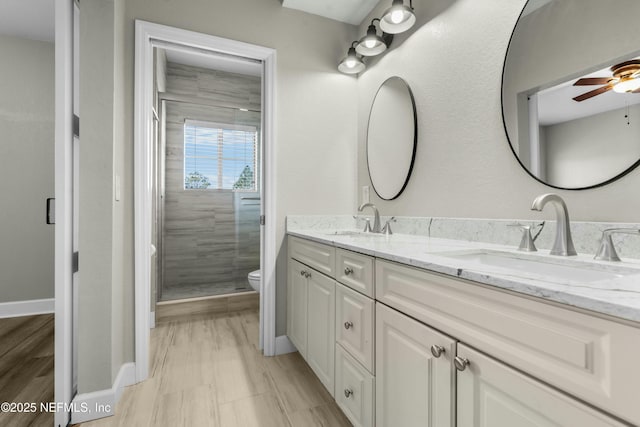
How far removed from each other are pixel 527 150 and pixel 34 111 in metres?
3.82

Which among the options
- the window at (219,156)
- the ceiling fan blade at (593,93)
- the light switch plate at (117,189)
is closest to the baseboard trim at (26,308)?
the window at (219,156)

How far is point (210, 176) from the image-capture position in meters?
3.41

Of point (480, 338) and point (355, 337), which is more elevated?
point (480, 338)

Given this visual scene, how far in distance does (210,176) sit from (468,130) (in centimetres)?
277

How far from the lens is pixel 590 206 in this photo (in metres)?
1.00

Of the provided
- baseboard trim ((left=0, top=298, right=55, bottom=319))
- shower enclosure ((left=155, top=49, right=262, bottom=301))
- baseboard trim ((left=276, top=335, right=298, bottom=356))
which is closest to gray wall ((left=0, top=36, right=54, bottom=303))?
baseboard trim ((left=0, top=298, right=55, bottom=319))

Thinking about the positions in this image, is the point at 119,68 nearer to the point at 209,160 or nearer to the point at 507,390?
the point at 209,160

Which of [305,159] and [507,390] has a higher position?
[305,159]

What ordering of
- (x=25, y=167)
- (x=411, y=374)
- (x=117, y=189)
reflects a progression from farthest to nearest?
(x=25, y=167)
(x=117, y=189)
(x=411, y=374)

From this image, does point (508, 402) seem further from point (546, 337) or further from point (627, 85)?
point (627, 85)

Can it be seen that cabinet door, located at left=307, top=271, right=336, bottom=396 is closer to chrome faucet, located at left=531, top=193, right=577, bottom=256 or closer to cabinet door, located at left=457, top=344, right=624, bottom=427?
cabinet door, located at left=457, top=344, right=624, bottom=427

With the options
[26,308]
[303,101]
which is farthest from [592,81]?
[26,308]

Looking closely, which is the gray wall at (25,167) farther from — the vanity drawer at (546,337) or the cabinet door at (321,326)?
the vanity drawer at (546,337)

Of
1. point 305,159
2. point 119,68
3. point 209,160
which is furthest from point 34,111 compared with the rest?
point 305,159
